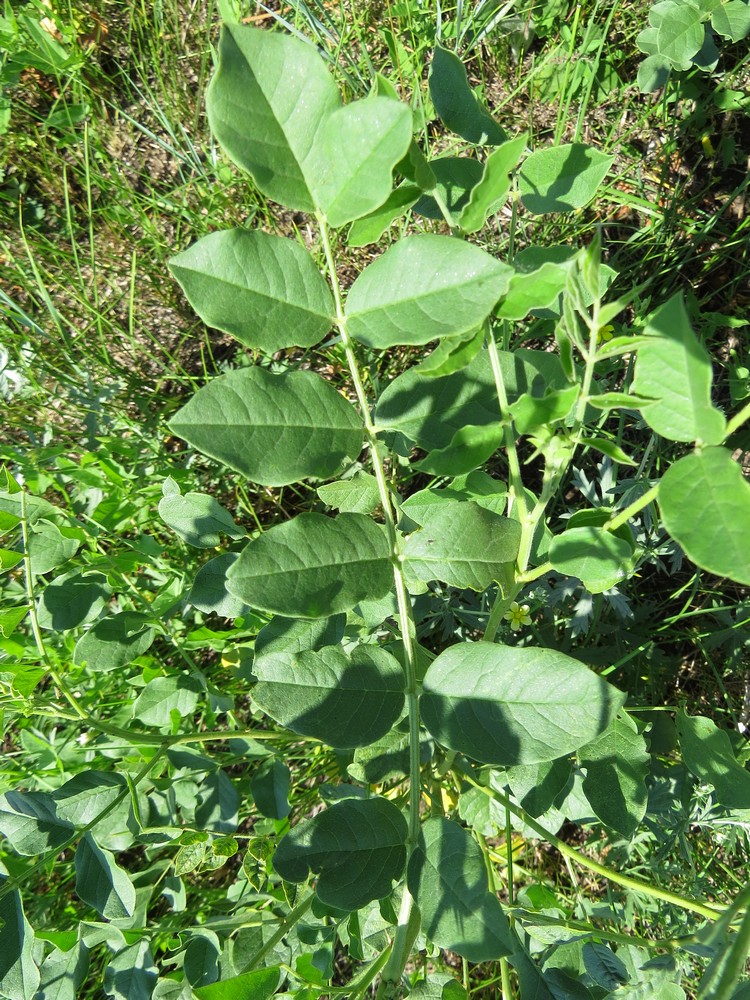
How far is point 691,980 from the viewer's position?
2.12m

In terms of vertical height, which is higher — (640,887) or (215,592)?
(215,592)

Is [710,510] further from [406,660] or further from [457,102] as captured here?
[457,102]

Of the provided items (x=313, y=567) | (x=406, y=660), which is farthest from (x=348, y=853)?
(x=313, y=567)

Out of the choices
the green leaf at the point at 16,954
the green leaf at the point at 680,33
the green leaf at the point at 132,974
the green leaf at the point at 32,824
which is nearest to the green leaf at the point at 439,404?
Result: the green leaf at the point at 32,824

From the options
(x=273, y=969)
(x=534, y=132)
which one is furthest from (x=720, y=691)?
(x=534, y=132)

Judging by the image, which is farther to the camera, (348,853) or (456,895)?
(348,853)

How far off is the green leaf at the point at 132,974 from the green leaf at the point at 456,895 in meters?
0.81

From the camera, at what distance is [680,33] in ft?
7.43

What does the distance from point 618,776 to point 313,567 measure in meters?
0.77

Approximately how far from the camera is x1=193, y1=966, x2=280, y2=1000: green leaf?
119 centimetres

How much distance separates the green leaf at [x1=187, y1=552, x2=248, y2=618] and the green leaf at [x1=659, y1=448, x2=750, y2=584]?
1011 mm

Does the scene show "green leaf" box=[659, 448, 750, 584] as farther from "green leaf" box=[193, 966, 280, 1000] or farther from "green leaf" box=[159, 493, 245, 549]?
"green leaf" box=[159, 493, 245, 549]

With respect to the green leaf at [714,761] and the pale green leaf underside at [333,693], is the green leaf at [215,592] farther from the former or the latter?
the green leaf at [714,761]

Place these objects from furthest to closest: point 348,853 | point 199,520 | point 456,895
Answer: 1. point 199,520
2. point 348,853
3. point 456,895
